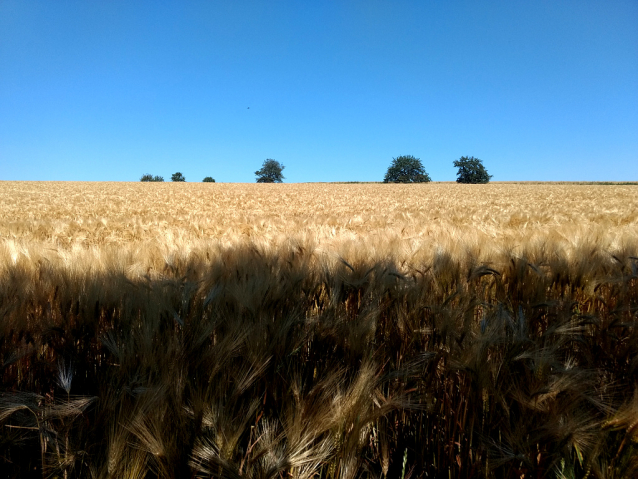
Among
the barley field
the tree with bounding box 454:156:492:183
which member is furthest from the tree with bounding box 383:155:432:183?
the barley field

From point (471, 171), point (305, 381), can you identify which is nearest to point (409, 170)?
point (471, 171)

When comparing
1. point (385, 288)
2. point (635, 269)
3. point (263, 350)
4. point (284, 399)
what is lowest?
point (284, 399)

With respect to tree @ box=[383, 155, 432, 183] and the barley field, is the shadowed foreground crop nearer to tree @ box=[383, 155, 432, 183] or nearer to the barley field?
the barley field

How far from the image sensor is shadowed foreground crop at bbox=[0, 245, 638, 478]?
83cm

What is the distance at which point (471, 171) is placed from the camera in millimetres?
71312

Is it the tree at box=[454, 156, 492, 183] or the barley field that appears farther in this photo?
the tree at box=[454, 156, 492, 183]

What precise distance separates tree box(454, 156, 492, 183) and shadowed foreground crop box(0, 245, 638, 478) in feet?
254

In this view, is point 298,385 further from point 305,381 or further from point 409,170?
point 409,170

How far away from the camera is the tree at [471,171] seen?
70.4m

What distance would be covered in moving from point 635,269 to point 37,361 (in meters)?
2.58

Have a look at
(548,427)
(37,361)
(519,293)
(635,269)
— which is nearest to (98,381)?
(37,361)

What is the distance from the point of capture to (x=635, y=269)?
1.72 meters

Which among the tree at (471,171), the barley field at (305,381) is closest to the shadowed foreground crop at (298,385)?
the barley field at (305,381)

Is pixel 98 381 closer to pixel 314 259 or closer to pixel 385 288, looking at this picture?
pixel 385 288
